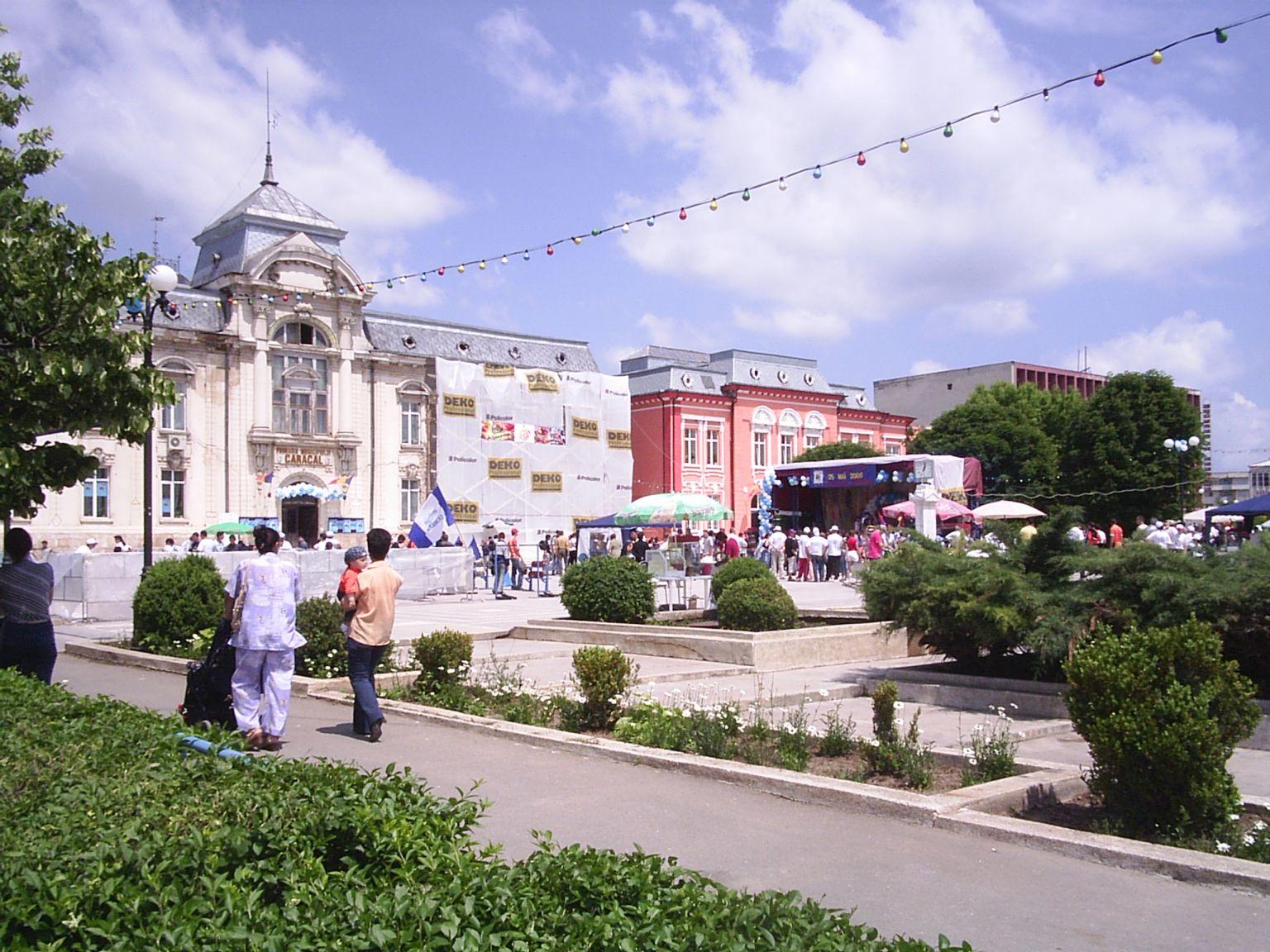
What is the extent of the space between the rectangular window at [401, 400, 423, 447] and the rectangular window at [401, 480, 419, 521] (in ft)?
5.27

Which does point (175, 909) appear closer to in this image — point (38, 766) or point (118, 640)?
point (38, 766)

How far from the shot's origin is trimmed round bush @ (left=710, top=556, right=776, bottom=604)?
51.2 ft

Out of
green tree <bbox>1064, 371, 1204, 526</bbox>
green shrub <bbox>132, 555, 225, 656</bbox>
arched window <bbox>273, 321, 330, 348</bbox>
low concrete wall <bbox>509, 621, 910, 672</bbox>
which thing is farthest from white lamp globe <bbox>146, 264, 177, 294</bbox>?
green tree <bbox>1064, 371, 1204, 526</bbox>

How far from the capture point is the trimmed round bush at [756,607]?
47.6 feet

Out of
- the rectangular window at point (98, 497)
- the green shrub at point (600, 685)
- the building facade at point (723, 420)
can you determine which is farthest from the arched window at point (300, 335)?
the green shrub at point (600, 685)

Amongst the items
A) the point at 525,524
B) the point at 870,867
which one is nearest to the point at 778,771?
the point at 870,867

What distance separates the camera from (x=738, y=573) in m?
15.7

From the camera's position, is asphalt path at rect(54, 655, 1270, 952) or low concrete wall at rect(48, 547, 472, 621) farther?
low concrete wall at rect(48, 547, 472, 621)

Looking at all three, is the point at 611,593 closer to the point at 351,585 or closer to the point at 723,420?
the point at 351,585

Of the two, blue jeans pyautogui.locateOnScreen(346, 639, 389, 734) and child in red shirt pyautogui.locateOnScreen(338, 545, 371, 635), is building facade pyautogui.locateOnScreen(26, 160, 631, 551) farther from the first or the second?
blue jeans pyautogui.locateOnScreen(346, 639, 389, 734)

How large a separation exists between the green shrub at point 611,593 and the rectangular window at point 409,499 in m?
30.2

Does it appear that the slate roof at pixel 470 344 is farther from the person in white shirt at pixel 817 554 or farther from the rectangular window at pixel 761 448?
the person in white shirt at pixel 817 554

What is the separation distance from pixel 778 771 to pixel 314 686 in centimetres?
563

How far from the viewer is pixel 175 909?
312 cm
